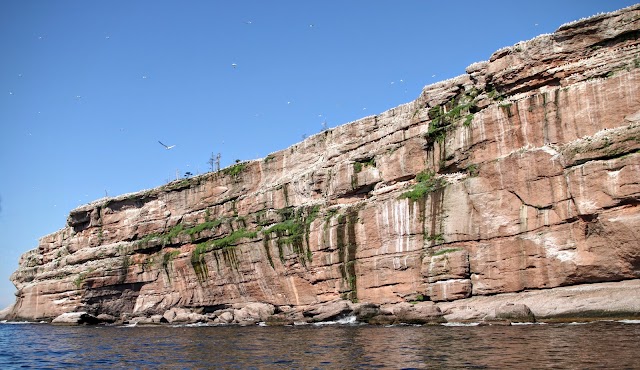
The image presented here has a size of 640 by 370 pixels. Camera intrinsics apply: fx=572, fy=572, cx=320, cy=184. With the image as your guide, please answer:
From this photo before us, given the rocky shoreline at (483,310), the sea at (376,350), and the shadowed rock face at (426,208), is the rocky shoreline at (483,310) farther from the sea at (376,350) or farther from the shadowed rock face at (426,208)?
the sea at (376,350)

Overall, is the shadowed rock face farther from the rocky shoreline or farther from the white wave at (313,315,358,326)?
the white wave at (313,315,358,326)

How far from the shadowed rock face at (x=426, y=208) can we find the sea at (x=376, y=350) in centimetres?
710

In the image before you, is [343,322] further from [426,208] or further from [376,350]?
[376,350]

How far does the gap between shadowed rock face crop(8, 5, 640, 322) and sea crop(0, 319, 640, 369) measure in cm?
710

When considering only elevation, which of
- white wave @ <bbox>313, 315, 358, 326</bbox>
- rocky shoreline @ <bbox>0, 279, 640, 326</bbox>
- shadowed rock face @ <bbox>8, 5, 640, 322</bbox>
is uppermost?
shadowed rock face @ <bbox>8, 5, 640, 322</bbox>

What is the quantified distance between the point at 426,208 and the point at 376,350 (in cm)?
2046

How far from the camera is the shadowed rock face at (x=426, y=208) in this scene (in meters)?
33.4

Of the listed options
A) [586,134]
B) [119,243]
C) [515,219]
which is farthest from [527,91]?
[119,243]

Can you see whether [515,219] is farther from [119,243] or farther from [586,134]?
[119,243]

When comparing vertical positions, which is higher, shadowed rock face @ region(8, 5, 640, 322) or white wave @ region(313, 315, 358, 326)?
shadowed rock face @ region(8, 5, 640, 322)

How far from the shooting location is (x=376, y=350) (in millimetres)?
23609

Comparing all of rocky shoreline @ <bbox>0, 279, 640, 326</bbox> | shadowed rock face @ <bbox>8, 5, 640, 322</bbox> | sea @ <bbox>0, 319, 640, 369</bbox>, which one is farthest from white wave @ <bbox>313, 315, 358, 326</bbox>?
sea @ <bbox>0, 319, 640, 369</bbox>

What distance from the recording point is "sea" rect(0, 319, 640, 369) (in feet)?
61.6

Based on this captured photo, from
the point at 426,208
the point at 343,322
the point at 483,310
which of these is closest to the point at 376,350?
the point at 483,310
